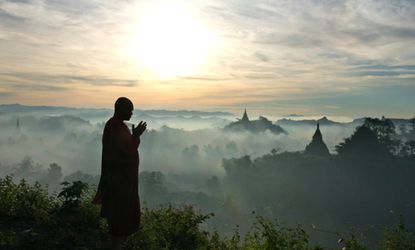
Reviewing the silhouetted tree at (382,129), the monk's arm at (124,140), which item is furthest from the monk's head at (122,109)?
the silhouetted tree at (382,129)

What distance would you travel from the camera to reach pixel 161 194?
97438 millimetres

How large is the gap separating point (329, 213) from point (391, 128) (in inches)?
1006

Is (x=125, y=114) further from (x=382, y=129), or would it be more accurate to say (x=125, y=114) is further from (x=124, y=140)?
(x=382, y=129)

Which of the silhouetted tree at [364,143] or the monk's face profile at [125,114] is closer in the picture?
the monk's face profile at [125,114]

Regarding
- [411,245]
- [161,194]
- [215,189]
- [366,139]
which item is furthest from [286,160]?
[411,245]

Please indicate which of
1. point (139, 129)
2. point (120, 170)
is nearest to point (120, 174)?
point (120, 170)

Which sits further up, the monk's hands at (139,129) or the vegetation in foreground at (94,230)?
the monk's hands at (139,129)

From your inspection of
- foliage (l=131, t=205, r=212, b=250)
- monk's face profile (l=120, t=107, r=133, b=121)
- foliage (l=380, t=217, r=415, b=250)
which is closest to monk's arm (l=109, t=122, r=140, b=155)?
monk's face profile (l=120, t=107, r=133, b=121)

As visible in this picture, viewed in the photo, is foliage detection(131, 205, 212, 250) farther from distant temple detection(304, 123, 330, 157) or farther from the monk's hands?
distant temple detection(304, 123, 330, 157)

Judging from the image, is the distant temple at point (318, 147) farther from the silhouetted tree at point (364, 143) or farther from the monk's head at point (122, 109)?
the monk's head at point (122, 109)

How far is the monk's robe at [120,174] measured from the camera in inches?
201

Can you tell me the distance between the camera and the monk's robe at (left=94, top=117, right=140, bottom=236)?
16.8 ft

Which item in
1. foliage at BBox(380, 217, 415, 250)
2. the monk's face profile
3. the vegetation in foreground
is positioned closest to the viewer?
the monk's face profile

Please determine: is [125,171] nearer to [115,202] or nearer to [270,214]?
[115,202]
